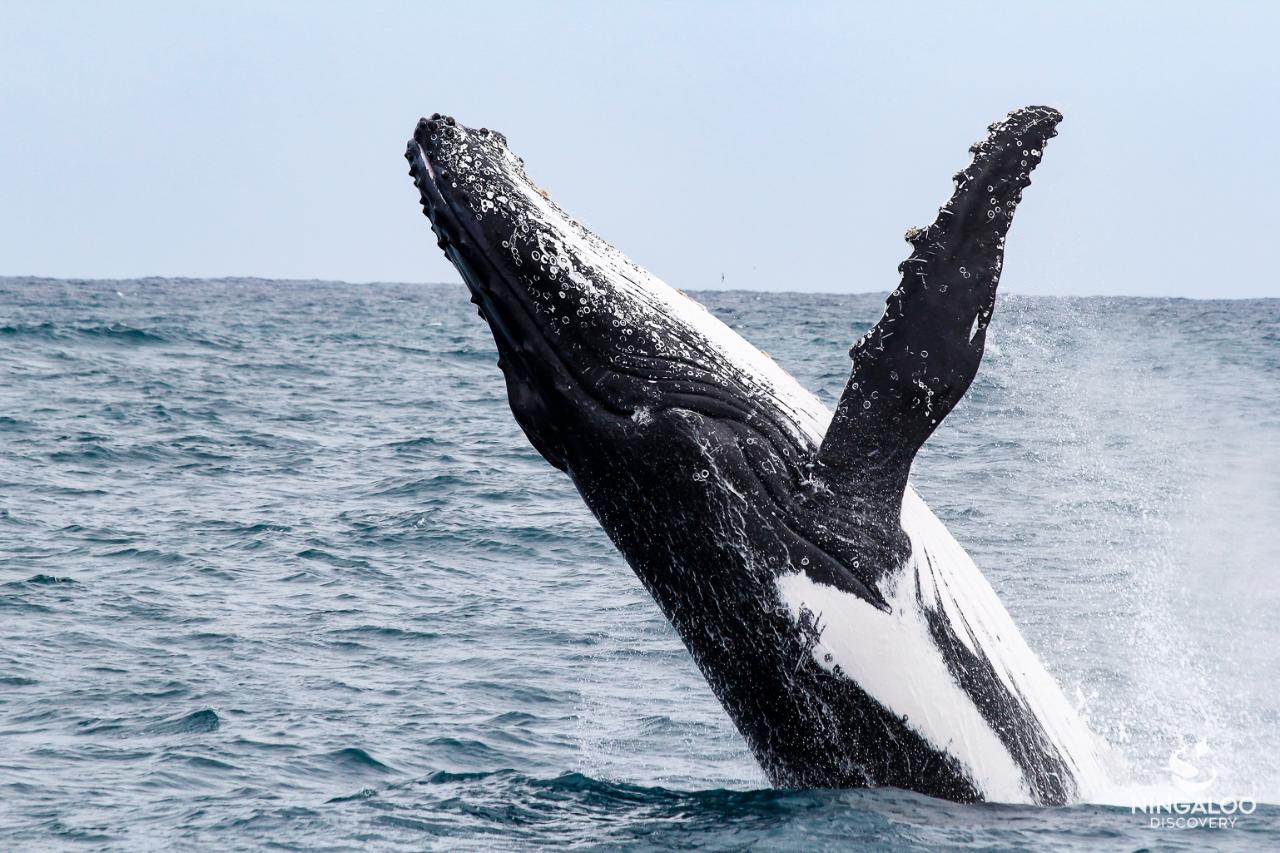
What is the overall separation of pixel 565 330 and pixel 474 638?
271 inches

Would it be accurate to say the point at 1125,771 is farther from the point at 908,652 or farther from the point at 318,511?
the point at 318,511

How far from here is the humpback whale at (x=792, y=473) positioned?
7.36 meters

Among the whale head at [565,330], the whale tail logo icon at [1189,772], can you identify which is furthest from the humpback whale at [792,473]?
the whale tail logo icon at [1189,772]

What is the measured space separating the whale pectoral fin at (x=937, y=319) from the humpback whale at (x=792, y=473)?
0.01 meters

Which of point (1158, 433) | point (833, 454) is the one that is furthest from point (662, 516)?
point (1158, 433)

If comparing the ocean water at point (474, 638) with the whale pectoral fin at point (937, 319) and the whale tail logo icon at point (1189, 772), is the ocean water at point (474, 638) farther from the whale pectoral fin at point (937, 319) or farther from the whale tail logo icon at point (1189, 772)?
the whale pectoral fin at point (937, 319)

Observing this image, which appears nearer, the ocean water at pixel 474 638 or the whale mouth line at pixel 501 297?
the whale mouth line at pixel 501 297

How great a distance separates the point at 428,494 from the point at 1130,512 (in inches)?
409

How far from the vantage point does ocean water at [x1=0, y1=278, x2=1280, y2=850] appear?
8.66 meters

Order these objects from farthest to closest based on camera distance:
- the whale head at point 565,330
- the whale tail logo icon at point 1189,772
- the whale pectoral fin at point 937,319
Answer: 1. the whale tail logo icon at point 1189,772
2. the whale head at point 565,330
3. the whale pectoral fin at point 937,319

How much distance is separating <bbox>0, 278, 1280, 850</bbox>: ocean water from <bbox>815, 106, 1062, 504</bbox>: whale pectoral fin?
1.95 meters

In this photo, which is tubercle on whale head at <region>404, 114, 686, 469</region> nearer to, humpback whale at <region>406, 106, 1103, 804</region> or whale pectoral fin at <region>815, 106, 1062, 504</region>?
humpback whale at <region>406, 106, 1103, 804</region>

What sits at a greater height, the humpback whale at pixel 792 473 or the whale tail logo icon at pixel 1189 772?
the humpback whale at pixel 792 473

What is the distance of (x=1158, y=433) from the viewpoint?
94.3 ft
